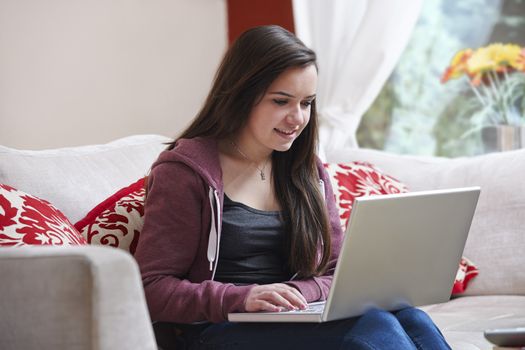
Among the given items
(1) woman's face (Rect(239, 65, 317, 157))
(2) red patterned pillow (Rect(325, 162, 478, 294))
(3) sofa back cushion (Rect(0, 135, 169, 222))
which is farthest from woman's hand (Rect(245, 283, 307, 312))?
(2) red patterned pillow (Rect(325, 162, 478, 294))

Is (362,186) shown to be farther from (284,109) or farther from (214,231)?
(214,231)

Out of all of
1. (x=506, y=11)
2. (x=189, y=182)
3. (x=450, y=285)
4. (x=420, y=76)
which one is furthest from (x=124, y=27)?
(x=450, y=285)

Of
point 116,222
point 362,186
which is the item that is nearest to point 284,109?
point 116,222

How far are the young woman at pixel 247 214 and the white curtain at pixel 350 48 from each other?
4.24 feet

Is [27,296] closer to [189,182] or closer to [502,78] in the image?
[189,182]

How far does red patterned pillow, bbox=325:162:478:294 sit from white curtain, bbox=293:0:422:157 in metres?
0.63

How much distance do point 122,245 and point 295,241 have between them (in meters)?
0.38

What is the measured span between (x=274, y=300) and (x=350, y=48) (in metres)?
2.00

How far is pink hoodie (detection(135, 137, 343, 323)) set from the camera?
6.12 feet

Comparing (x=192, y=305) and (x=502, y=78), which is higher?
(x=502, y=78)

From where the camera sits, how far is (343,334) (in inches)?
66.6

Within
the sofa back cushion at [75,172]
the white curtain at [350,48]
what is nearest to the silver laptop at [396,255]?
the sofa back cushion at [75,172]

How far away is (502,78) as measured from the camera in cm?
363

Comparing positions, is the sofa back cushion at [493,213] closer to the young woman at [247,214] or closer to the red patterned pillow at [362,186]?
the red patterned pillow at [362,186]
